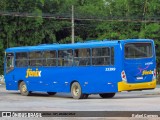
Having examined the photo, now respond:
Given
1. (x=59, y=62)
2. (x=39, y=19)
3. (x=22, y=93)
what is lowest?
(x=22, y=93)

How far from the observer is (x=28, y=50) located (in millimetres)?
31234

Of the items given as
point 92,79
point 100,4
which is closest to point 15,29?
point 100,4

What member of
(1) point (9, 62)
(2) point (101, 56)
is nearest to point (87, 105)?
(2) point (101, 56)

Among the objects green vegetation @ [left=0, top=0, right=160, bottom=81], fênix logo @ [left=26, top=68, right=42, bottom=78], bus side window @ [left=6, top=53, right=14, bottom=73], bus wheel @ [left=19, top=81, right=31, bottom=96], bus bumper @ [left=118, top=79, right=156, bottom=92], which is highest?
green vegetation @ [left=0, top=0, right=160, bottom=81]

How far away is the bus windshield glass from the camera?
26.1 meters

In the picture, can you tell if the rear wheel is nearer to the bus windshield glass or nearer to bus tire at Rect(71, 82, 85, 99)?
bus tire at Rect(71, 82, 85, 99)

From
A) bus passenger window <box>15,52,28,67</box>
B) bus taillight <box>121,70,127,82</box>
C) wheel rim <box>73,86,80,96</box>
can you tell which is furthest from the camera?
bus passenger window <box>15,52,28,67</box>

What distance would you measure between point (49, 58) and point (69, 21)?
33.5m

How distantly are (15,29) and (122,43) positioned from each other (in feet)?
112

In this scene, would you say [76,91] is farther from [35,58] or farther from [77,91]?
[35,58]

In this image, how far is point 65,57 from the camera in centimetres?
2869

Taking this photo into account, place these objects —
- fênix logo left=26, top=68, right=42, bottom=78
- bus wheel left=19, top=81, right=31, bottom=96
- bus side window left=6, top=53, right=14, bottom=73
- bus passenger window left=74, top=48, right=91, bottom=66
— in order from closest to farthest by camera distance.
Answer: bus passenger window left=74, top=48, right=91, bottom=66, fênix logo left=26, top=68, right=42, bottom=78, bus wheel left=19, top=81, right=31, bottom=96, bus side window left=6, top=53, right=14, bottom=73

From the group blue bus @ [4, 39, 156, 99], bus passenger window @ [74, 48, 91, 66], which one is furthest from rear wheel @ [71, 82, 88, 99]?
bus passenger window @ [74, 48, 91, 66]

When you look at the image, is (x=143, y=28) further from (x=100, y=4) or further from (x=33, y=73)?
(x=33, y=73)
